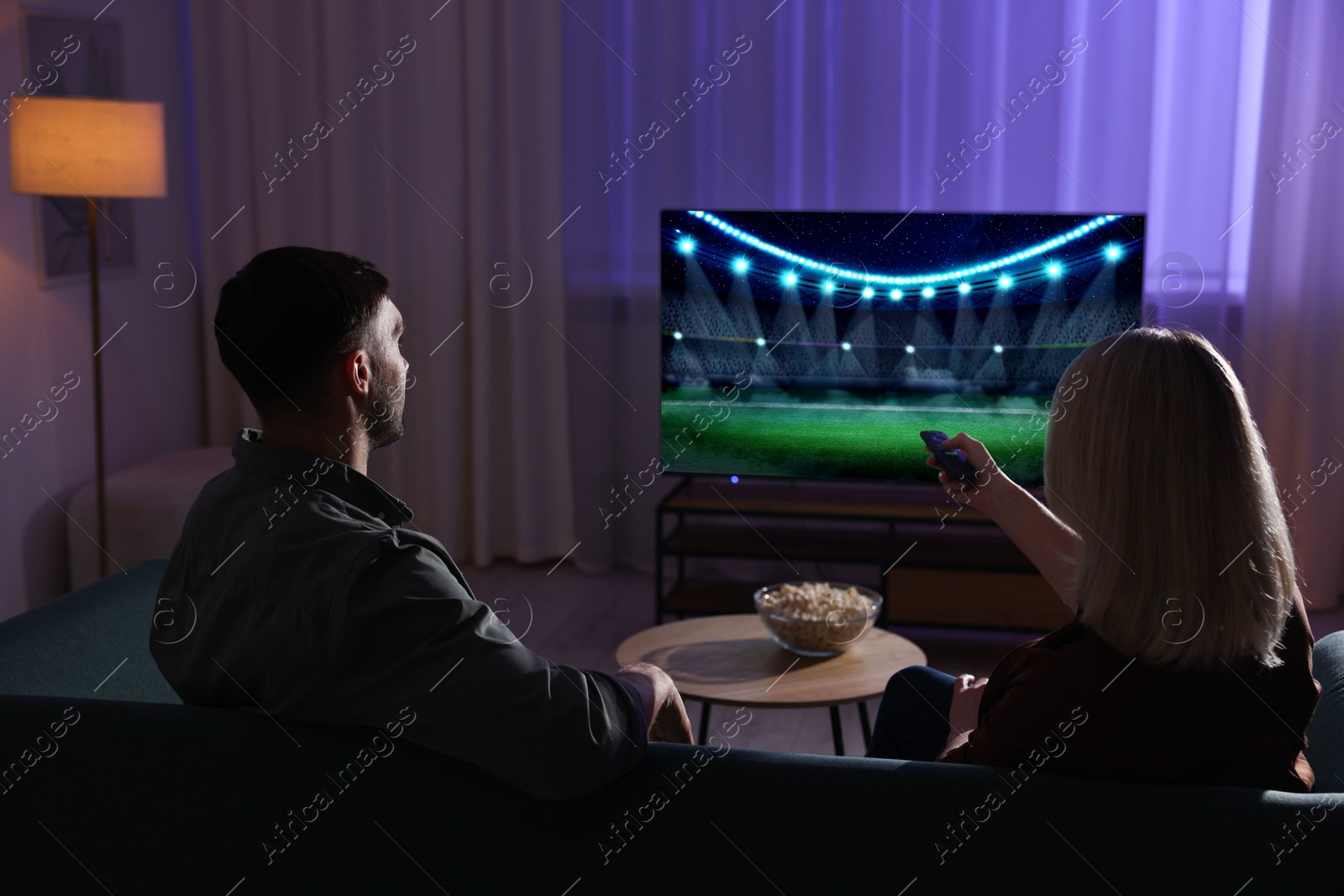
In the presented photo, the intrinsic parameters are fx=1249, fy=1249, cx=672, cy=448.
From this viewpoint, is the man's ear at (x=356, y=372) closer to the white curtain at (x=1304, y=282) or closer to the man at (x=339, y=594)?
the man at (x=339, y=594)

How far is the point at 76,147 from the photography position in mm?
3447

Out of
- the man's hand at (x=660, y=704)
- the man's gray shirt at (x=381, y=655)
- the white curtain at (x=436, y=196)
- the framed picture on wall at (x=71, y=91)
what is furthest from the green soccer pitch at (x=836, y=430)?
the man's gray shirt at (x=381, y=655)

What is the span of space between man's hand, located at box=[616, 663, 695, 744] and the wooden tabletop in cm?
56

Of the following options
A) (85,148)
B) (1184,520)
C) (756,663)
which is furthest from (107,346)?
(1184,520)

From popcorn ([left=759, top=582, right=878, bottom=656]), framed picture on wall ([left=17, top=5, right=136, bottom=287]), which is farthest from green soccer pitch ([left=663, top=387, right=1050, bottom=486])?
framed picture on wall ([left=17, top=5, right=136, bottom=287])

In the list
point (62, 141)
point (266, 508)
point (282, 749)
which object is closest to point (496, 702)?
point (282, 749)

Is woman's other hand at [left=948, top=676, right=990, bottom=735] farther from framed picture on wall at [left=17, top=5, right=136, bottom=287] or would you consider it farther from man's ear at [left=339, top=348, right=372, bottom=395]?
framed picture on wall at [left=17, top=5, right=136, bottom=287]

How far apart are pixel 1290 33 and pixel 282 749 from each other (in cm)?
371

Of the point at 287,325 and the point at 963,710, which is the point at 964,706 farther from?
the point at 287,325

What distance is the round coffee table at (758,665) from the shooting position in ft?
7.77

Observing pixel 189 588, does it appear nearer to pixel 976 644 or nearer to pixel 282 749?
pixel 282 749

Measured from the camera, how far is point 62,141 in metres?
3.43

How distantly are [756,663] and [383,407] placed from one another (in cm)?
117

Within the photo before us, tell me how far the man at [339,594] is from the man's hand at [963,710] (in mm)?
470
